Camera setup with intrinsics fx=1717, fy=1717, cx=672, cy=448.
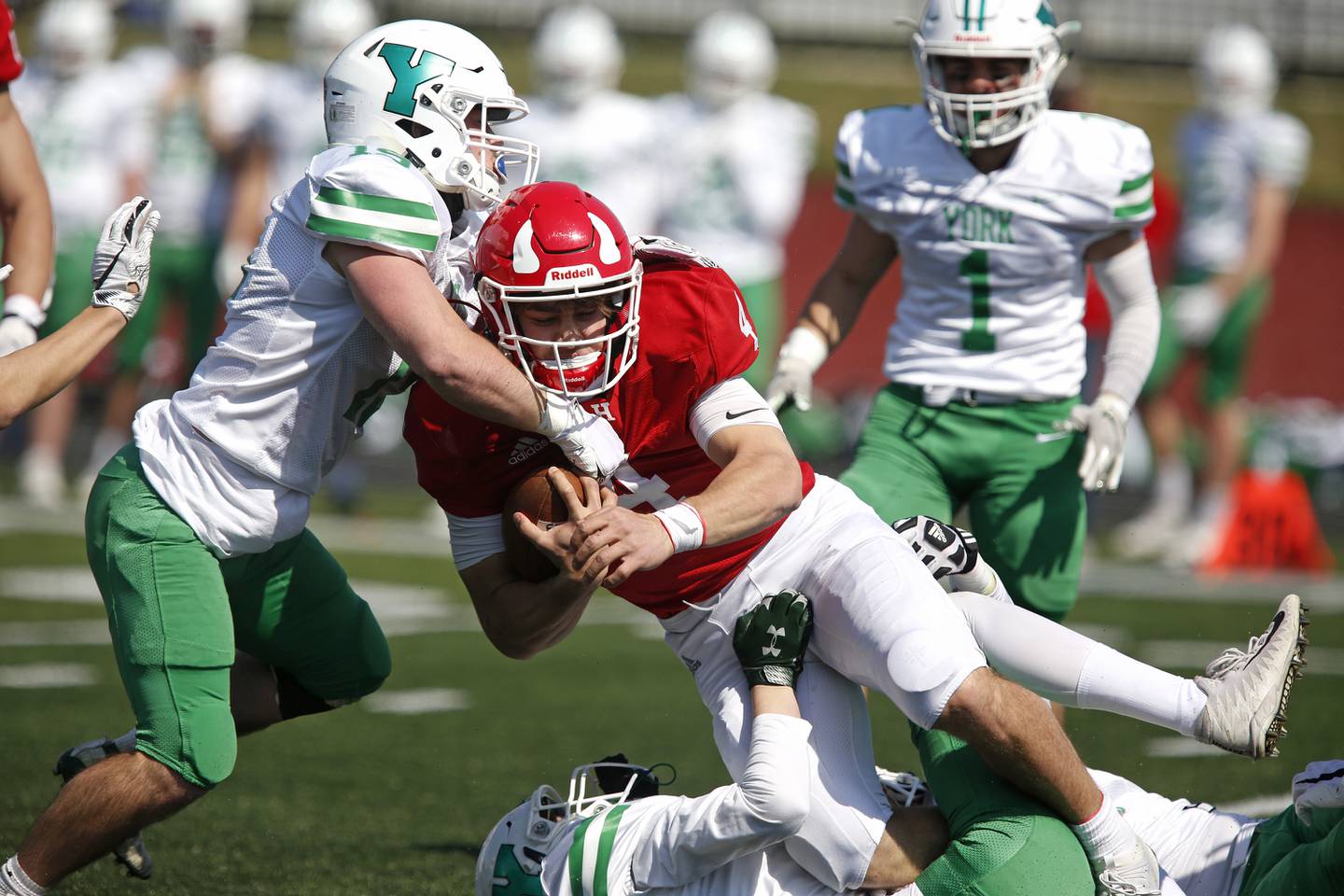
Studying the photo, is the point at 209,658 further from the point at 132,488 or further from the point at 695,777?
the point at 695,777

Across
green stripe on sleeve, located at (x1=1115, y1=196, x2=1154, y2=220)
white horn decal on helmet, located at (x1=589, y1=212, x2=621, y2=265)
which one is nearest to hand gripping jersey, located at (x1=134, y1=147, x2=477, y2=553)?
white horn decal on helmet, located at (x1=589, y1=212, x2=621, y2=265)

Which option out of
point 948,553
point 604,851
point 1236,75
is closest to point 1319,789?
point 948,553

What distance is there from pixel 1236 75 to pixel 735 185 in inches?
106

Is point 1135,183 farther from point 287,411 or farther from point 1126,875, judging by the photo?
point 287,411

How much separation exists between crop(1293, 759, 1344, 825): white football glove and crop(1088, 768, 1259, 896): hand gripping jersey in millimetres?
149

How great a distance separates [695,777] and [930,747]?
1.20 metres

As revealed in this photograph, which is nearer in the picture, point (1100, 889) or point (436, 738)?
point (1100, 889)

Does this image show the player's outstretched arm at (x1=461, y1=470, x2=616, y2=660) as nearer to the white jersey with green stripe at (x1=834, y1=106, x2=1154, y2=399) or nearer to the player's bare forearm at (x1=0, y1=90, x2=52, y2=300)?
the white jersey with green stripe at (x1=834, y1=106, x2=1154, y2=399)

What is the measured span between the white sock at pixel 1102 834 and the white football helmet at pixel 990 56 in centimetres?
168

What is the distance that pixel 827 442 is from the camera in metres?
9.97

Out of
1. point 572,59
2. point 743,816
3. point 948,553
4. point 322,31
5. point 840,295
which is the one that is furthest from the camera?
point 322,31

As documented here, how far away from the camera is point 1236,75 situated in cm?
843

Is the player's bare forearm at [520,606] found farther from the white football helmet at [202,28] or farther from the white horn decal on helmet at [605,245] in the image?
the white football helmet at [202,28]

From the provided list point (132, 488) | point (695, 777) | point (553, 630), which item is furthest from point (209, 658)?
point (695, 777)
